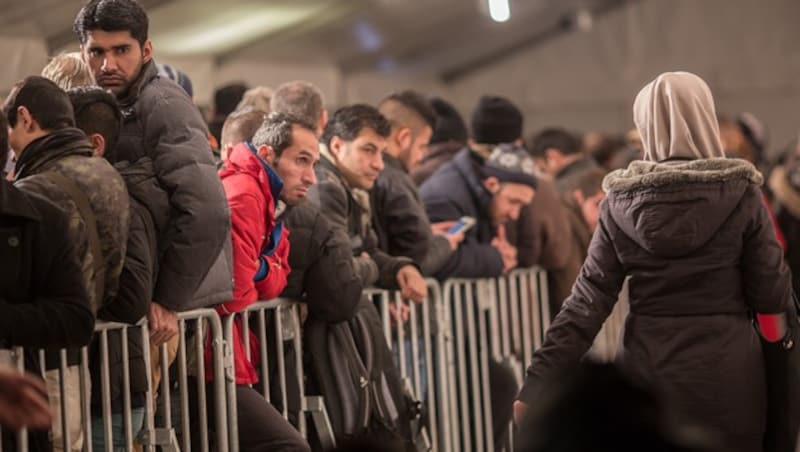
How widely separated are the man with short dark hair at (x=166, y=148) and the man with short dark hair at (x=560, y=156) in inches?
182

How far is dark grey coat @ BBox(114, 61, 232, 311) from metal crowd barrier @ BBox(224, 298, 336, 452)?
0.52 meters

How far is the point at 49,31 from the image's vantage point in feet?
31.6

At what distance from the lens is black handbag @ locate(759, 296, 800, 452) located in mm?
5215

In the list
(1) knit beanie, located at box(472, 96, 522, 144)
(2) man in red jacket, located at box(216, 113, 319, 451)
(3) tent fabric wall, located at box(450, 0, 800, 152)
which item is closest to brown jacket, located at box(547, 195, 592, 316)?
(1) knit beanie, located at box(472, 96, 522, 144)

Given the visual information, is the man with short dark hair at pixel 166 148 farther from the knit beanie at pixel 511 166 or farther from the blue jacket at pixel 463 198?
the knit beanie at pixel 511 166

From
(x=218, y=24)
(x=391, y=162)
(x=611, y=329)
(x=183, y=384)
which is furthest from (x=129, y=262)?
(x=218, y=24)

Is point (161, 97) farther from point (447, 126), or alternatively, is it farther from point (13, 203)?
point (447, 126)

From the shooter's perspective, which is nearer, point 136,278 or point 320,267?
point 136,278

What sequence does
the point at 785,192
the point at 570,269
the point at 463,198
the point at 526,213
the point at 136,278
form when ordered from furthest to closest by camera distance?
1. the point at 785,192
2. the point at 570,269
3. the point at 526,213
4. the point at 463,198
5. the point at 136,278

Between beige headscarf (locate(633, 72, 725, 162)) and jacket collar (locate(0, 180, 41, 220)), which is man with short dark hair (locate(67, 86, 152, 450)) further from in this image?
beige headscarf (locate(633, 72, 725, 162))

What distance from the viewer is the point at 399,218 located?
684cm

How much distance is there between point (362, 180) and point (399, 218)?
40 centimetres

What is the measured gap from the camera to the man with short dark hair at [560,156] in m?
9.74

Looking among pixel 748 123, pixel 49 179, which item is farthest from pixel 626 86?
pixel 49 179
